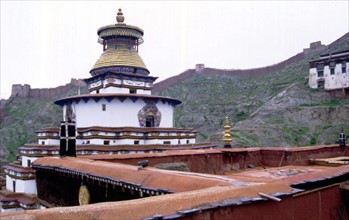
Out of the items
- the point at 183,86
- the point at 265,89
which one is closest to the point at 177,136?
the point at 265,89

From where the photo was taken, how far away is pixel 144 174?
20.0 ft

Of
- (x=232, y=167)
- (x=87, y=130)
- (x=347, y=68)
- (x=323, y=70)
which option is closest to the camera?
(x=232, y=167)

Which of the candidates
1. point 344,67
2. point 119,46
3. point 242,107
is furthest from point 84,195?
point 242,107

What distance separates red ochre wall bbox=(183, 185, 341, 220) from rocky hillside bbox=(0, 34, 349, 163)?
85.3 ft

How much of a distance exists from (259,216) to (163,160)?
6211 millimetres

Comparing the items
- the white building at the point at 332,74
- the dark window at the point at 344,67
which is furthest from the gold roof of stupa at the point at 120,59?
the white building at the point at 332,74

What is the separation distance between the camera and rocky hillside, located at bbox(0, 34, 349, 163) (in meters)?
37.8

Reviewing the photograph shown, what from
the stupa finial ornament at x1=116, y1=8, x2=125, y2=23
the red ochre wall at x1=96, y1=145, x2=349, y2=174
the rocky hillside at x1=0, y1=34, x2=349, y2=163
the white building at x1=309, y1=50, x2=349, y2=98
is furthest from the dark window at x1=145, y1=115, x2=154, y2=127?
the white building at x1=309, y1=50, x2=349, y2=98

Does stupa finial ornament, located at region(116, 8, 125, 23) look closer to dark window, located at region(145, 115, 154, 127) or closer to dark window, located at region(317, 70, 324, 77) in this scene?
dark window, located at region(145, 115, 154, 127)

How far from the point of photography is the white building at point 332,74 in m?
42.6

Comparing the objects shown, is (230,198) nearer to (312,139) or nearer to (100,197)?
(100,197)

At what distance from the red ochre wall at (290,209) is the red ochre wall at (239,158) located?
5.39 m

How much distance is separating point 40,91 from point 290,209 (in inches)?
2254

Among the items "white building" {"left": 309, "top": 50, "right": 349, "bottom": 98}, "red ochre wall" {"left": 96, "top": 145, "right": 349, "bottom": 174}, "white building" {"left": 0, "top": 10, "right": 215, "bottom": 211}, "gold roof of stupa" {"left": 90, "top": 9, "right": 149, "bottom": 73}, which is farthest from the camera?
"white building" {"left": 309, "top": 50, "right": 349, "bottom": 98}
